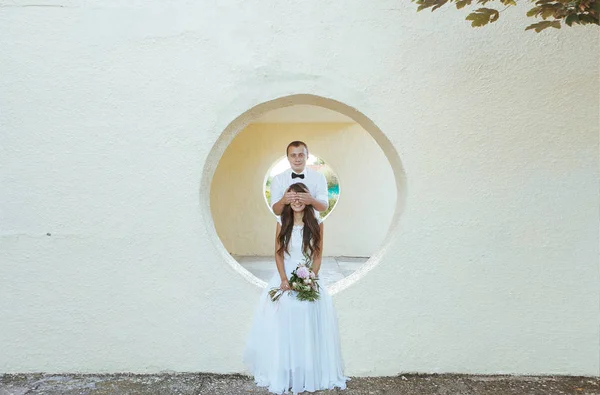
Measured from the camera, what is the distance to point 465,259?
3.19m

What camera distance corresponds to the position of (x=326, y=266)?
26.9ft

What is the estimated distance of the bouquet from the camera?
2.95m

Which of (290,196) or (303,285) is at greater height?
(290,196)

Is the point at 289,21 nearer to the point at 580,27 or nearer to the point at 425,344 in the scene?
the point at 580,27

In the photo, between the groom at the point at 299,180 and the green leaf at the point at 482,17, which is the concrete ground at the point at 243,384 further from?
the green leaf at the point at 482,17

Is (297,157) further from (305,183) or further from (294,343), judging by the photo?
(294,343)

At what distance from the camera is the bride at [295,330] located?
2.99 meters

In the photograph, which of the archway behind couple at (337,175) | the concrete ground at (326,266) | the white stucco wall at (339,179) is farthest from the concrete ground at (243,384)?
the white stucco wall at (339,179)

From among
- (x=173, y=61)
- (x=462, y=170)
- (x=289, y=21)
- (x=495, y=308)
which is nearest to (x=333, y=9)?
(x=289, y=21)

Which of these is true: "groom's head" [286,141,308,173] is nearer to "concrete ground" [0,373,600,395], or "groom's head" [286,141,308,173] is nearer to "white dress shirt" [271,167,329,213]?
"white dress shirt" [271,167,329,213]

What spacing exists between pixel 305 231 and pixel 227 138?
0.84m

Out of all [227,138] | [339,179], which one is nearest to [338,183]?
[339,179]

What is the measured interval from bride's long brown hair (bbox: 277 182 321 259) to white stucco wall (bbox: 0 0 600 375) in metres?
0.41

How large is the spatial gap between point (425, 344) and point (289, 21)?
2.35m
